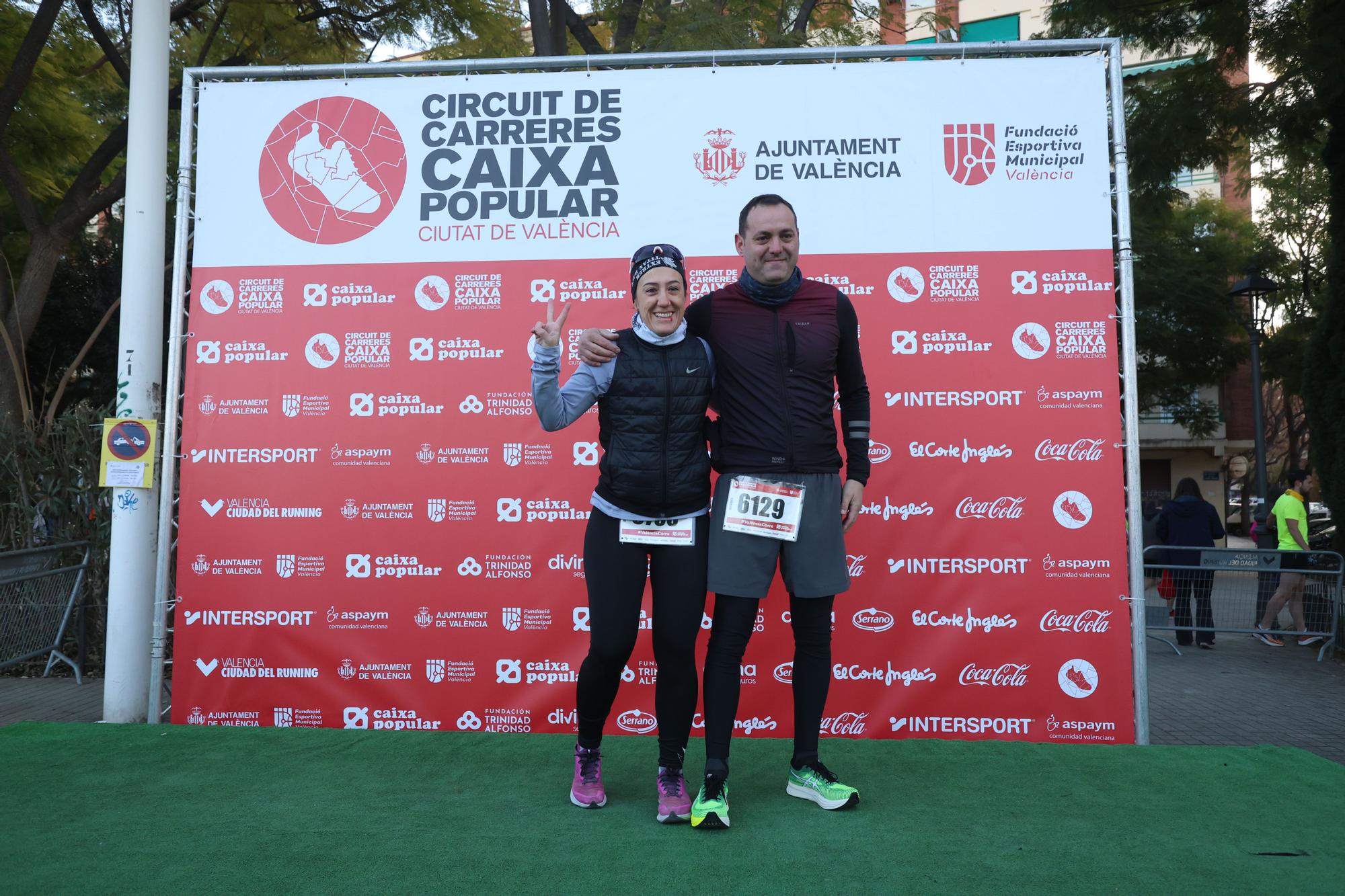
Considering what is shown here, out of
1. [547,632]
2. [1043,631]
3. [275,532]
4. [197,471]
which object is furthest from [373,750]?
[1043,631]

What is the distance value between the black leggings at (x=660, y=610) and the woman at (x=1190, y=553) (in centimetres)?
677

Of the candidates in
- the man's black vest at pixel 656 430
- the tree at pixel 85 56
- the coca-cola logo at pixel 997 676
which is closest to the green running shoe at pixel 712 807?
the man's black vest at pixel 656 430

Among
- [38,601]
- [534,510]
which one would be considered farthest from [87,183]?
[534,510]

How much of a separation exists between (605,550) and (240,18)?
9408mm

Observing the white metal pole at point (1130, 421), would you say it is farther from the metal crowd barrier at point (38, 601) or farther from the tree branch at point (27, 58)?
the tree branch at point (27, 58)

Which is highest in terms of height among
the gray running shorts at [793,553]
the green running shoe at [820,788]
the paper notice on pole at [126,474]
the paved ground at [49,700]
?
the paper notice on pole at [126,474]

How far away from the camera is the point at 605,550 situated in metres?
3.17

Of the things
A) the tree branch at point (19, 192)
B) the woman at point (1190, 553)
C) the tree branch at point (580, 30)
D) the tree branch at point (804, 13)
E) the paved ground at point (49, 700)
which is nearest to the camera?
the paved ground at point (49, 700)

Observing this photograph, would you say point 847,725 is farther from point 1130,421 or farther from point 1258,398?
point 1258,398

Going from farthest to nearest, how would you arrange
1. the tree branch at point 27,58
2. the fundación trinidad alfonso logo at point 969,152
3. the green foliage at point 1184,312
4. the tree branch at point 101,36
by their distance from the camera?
the green foliage at point 1184,312 < the tree branch at point 101,36 < the tree branch at point 27,58 < the fundación trinidad alfonso logo at point 969,152

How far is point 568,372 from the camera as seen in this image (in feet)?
15.1

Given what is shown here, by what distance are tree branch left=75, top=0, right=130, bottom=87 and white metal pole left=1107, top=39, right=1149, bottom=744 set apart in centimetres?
984

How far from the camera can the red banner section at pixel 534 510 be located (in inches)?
174

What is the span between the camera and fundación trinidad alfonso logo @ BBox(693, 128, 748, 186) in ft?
15.2
